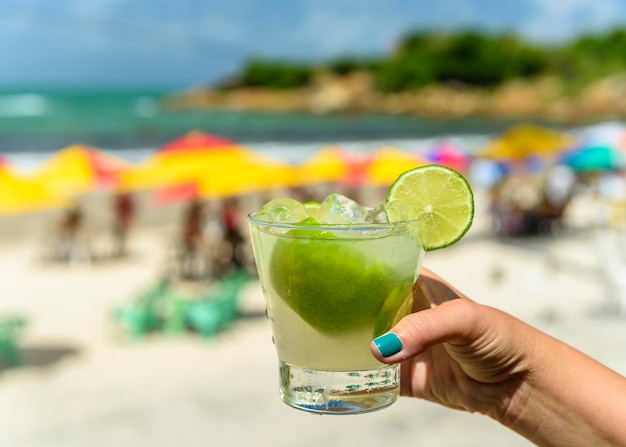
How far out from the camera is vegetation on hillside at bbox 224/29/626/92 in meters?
82.1

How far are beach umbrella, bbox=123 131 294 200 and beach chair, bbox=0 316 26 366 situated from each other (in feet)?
9.69

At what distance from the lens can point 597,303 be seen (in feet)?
29.0

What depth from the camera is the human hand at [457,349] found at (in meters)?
1.19

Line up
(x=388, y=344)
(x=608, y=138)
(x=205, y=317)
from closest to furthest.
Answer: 1. (x=388, y=344)
2. (x=205, y=317)
3. (x=608, y=138)

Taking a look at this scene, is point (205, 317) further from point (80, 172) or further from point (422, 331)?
point (422, 331)

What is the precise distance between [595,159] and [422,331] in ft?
39.7

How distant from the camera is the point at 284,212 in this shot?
1.26 m

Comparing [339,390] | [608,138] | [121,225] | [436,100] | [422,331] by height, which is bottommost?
[121,225]

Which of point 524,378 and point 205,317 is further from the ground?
point 524,378

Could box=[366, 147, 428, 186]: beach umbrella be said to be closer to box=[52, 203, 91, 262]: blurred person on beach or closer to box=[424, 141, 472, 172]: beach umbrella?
box=[424, 141, 472, 172]: beach umbrella

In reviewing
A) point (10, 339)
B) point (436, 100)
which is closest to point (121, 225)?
point (10, 339)

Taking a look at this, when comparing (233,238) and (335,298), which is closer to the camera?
(335,298)

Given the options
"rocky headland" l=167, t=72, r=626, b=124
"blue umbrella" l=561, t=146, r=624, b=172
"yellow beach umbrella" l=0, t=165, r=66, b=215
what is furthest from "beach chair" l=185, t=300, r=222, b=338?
"rocky headland" l=167, t=72, r=626, b=124

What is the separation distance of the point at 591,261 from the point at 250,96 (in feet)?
314
